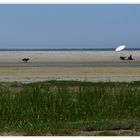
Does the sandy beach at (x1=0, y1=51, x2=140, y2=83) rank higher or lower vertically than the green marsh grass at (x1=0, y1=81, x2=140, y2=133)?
higher

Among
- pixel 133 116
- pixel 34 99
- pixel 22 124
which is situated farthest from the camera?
pixel 34 99

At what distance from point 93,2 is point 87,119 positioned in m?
3.19

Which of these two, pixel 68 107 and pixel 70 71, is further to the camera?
pixel 70 71

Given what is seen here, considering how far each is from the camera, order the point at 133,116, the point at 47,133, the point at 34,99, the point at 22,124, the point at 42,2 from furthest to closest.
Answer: the point at 34,99
the point at 133,116
the point at 22,124
the point at 42,2
the point at 47,133

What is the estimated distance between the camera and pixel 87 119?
497 inches

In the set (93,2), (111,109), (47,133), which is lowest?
(47,133)

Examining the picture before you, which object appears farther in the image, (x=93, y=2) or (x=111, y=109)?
(x=111, y=109)

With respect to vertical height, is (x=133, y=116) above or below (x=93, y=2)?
below

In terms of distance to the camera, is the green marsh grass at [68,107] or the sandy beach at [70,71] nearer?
the green marsh grass at [68,107]

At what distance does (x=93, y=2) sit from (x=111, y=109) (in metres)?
3.50

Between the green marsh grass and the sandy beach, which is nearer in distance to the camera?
the green marsh grass

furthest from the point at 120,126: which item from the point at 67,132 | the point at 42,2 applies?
the point at 42,2

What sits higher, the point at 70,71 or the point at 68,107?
the point at 70,71

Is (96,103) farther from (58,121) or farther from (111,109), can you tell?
(58,121)
